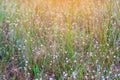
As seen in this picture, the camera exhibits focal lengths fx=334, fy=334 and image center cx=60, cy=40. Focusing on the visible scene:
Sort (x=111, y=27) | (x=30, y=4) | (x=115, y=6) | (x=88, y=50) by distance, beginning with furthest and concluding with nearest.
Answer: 1. (x=30, y=4)
2. (x=115, y=6)
3. (x=111, y=27)
4. (x=88, y=50)

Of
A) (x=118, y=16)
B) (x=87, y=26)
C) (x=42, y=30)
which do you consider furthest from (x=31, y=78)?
(x=118, y=16)

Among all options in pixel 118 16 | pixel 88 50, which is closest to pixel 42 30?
pixel 88 50

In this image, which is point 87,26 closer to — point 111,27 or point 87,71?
point 111,27

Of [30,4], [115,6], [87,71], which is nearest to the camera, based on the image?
[87,71]

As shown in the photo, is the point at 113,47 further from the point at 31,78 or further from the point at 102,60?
the point at 31,78

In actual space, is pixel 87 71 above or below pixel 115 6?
below

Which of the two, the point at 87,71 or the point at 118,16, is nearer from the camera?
the point at 87,71
